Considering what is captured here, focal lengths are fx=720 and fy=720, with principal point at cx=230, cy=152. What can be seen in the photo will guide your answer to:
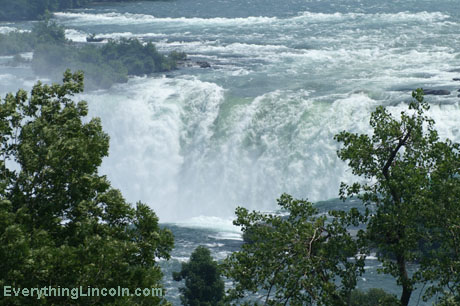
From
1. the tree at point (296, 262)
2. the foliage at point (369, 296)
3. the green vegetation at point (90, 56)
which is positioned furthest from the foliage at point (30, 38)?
the tree at point (296, 262)

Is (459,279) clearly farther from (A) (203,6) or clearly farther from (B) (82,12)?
(B) (82,12)

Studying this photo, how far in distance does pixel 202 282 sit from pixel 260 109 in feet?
54.0

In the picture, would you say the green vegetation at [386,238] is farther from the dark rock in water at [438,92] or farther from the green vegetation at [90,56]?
the green vegetation at [90,56]

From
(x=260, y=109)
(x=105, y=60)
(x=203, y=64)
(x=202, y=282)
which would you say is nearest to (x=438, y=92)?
Result: (x=260, y=109)

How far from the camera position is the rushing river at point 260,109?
34.5m

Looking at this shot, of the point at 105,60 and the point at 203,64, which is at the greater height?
the point at 105,60

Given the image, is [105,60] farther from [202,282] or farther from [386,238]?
[386,238]

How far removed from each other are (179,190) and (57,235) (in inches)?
1014

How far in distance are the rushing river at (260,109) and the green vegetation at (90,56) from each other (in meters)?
1.35

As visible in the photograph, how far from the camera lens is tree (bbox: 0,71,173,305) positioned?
31.1ft

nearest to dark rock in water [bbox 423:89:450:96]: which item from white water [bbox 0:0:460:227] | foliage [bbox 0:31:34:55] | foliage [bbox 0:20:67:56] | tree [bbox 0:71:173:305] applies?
white water [bbox 0:0:460:227]

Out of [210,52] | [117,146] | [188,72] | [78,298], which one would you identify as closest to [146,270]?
[78,298]

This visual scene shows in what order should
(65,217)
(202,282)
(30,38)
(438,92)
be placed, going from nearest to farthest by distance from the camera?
(65,217) → (202,282) → (438,92) → (30,38)

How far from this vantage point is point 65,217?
11.5 meters
